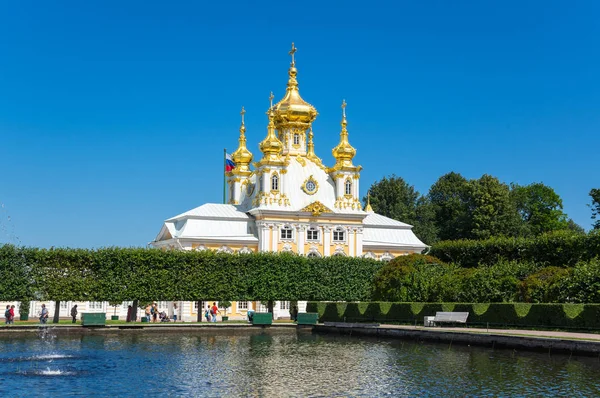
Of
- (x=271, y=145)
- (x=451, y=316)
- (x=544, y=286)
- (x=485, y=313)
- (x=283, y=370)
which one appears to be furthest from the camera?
(x=271, y=145)

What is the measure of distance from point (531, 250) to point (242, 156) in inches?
1386

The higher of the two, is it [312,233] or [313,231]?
[313,231]

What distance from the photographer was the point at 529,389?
18312mm

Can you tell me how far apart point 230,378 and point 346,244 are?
161 feet

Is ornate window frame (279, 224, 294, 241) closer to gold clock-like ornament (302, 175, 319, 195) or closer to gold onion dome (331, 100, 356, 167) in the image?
gold clock-like ornament (302, 175, 319, 195)

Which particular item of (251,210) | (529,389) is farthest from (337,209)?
(529,389)

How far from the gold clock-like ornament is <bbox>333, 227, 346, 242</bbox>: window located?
3.94 metres

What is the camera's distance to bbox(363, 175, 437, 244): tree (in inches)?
3573

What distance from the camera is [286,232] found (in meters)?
67.7

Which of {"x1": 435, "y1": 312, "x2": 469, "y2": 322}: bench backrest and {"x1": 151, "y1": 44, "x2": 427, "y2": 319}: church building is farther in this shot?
{"x1": 151, "y1": 44, "x2": 427, "y2": 319}: church building

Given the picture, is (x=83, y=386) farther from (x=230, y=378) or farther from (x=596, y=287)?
(x=596, y=287)

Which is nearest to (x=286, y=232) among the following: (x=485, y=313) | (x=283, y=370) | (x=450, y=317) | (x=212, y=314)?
(x=212, y=314)

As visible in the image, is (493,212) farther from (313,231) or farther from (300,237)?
(300,237)

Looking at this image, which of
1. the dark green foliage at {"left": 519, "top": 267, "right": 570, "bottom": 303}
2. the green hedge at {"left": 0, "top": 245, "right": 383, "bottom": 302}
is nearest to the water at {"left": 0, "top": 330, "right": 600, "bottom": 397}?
the dark green foliage at {"left": 519, "top": 267, "right": 570, "bottom": 303}
